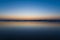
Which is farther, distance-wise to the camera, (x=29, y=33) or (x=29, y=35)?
(x=29, y=33)

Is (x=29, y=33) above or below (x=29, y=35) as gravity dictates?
above

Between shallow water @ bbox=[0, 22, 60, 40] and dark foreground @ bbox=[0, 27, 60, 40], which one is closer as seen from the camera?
dark foreground @ bbox=[0, 27, 60, 40]

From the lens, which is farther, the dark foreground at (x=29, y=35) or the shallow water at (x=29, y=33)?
the shallow water at (x=29, y=33)
